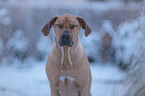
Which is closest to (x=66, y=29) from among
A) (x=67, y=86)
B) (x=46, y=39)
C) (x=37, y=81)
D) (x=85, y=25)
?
(x=85, y=25)

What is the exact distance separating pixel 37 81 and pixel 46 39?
0.60 m

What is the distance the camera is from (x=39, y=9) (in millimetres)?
3000

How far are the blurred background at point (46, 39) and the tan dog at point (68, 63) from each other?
807 millimetres

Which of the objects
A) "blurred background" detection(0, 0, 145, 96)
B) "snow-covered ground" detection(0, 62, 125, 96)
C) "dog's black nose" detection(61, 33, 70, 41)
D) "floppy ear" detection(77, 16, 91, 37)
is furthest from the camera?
"blurred background" detection(0, 0, 145, 96)

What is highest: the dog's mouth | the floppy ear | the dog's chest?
the floppy ear

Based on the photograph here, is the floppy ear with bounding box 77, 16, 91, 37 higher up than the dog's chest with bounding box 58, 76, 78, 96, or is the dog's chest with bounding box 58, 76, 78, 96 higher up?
the floppy ear with bounding box 77, 16, 91, 37

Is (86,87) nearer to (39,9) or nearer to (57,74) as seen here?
(57,74)

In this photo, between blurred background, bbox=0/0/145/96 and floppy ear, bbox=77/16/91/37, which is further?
blurred background, bbox=0/0/145/96

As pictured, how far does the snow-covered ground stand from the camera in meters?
2.45

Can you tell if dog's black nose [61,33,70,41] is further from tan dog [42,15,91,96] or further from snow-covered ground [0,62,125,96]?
snow-covered ground [0,62,125,96]

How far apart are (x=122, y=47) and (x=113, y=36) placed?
0.31 m

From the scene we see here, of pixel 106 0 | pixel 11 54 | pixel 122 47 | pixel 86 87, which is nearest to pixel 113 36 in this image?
pixel 122 47

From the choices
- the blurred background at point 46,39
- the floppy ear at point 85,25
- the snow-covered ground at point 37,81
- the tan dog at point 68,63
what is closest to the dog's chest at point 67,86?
the tan dog at point 68,63

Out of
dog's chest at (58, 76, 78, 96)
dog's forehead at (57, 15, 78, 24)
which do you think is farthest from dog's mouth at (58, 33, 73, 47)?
dog's chest at (58, 76, 78, 96)
